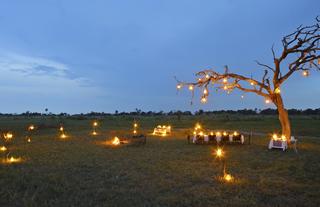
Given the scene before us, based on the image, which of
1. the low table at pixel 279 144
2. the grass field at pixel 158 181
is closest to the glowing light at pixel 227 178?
the grass field at pixel 158 181

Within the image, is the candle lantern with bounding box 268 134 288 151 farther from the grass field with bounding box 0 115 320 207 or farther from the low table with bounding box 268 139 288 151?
the grass field with bounding box 0 115 320 207

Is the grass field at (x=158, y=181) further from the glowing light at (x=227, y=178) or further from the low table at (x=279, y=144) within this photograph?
the low table at (x=279, y=144)

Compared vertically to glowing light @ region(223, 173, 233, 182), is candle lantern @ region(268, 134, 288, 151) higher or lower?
higher

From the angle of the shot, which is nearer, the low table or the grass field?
the grass field

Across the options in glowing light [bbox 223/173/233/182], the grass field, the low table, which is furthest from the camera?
the low table

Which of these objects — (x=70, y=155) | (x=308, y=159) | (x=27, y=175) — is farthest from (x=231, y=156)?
(x=27, y=175)

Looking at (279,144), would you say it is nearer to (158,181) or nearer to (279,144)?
(279,144)

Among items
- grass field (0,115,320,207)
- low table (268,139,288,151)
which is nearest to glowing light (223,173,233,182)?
grass field (0,115,320,207)

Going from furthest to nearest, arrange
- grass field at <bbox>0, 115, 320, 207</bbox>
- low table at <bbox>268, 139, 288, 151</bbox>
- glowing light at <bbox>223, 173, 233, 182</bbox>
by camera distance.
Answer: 1. low table at <bbox>268, 139, 288, 151</bbox>
2. glowing light at <bbox>223, 173, 233, 182</bbox>
3. grass field at <bbox>0, 115, 320, 207</bbox>

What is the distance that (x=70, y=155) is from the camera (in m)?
13.9

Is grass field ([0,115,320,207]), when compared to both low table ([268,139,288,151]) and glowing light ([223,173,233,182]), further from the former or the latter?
low table ([268,139,288,151])

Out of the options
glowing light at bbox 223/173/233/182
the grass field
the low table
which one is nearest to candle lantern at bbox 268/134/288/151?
the low table

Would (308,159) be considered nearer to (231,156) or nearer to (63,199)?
(231,156)

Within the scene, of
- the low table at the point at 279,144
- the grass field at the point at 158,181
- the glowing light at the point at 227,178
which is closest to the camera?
the grass field at the point at 158,181
